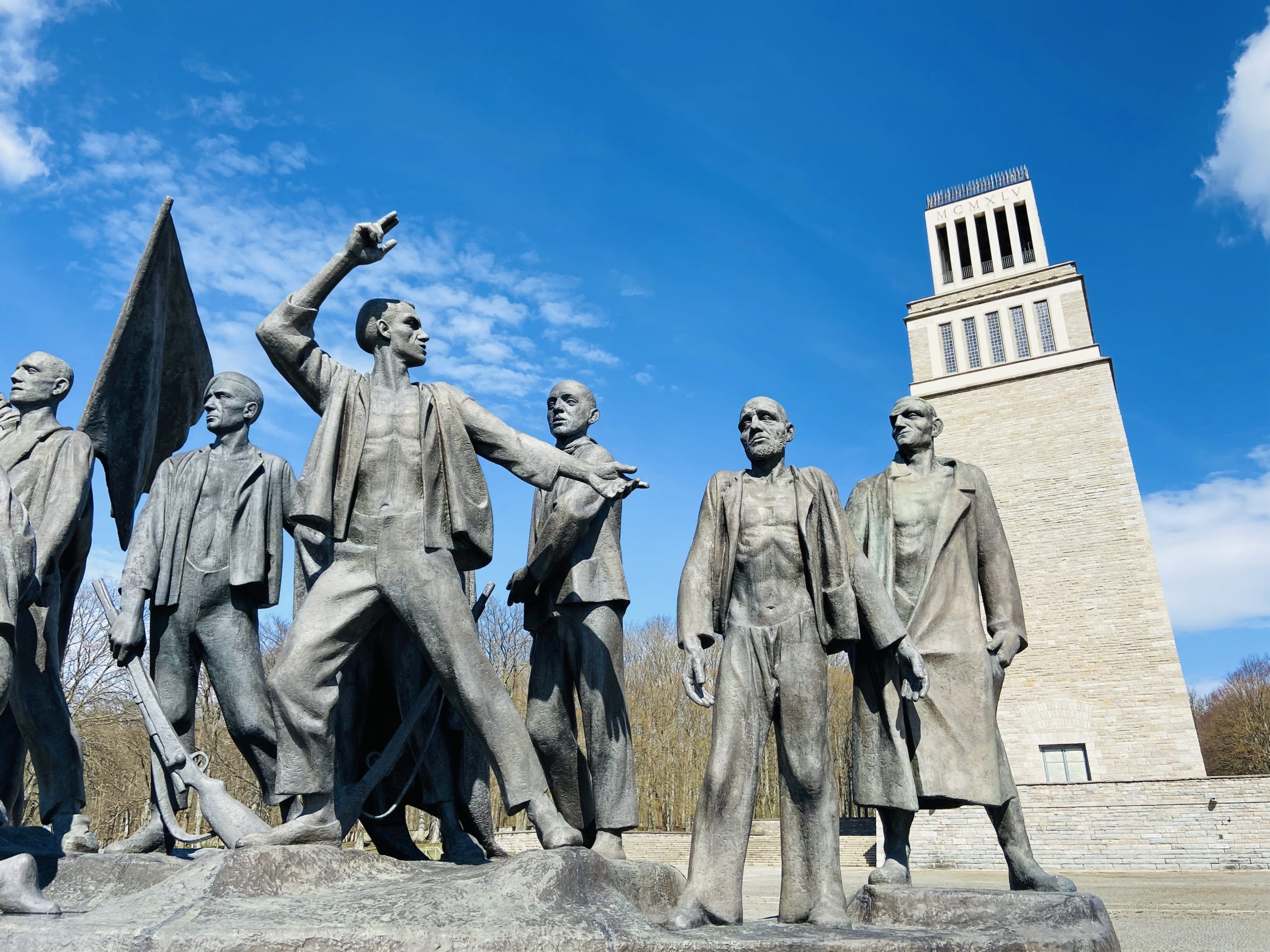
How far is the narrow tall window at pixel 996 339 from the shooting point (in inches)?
1479

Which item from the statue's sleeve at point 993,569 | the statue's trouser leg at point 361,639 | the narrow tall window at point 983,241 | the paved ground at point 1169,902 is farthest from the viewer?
the narrow tall window at point 983,241

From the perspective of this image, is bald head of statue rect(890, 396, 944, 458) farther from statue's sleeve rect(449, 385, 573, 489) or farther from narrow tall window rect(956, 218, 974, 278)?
narrow tall window rect(956, 218, 974, 278)

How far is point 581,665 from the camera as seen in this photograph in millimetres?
4867

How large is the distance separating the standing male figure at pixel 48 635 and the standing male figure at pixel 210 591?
32 cm

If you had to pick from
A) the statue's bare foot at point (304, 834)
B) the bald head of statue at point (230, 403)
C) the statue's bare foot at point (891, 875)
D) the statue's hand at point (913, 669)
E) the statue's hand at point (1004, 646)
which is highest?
the bald head of statue at point (230, 403)

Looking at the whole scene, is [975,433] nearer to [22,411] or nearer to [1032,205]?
[1032,205]

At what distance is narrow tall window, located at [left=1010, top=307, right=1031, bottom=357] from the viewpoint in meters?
37.4

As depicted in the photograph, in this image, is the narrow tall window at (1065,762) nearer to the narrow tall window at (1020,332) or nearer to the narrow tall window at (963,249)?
the narrow tall window at (1020,332)

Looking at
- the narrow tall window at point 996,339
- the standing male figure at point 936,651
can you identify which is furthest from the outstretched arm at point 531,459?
the narrow tall window at point 996,339

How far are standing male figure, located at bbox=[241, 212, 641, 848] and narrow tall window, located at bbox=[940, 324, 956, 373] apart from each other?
36397mm

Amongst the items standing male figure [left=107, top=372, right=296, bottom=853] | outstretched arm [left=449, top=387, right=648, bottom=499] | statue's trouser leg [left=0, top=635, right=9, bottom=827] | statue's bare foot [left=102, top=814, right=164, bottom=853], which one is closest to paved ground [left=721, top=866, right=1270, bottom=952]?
outstretched arm [left=449, top=387, right=648, bottom=499]

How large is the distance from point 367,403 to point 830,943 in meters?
2.94

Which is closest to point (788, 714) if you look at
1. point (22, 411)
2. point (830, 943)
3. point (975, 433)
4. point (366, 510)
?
point (830, 943)

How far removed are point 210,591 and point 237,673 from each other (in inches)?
18.1
